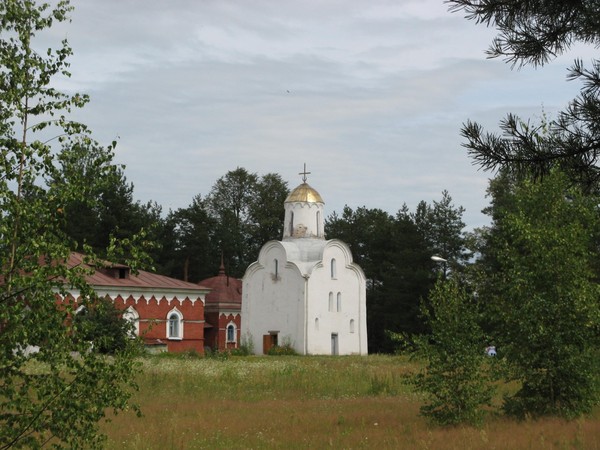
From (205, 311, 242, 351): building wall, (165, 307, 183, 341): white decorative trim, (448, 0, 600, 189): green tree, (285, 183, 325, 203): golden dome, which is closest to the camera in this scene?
(448, 0, 600, 189): green tree

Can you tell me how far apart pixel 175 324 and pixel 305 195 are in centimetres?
1396

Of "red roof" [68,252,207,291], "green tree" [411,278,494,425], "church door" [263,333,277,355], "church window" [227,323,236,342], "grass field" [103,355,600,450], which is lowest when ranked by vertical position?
"grass field" [103,355,600,450]

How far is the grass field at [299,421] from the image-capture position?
15000 mm

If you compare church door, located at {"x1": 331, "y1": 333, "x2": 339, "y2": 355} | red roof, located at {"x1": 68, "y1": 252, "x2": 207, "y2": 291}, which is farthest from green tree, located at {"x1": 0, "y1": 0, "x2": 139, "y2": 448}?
church door, located at {"x1": 331, "y1": 333, "x2": 339, "y2": 355}

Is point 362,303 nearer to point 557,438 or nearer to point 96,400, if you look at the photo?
point 557,438

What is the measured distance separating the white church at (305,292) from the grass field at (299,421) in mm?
29384

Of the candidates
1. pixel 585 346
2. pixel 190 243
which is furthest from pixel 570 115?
pixel 190 243

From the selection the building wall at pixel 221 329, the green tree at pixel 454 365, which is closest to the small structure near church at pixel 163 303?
the building wall at pixel 221 329

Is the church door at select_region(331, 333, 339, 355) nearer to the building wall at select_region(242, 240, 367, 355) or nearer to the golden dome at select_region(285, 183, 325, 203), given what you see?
the building wall at select_region(242, 240, 367, 355)

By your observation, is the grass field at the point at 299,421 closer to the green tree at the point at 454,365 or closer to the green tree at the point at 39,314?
the green tree at the point at 454,365

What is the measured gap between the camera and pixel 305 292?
2307 inches

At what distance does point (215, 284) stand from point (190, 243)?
10243mm

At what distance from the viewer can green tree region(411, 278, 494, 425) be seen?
56.3 feet

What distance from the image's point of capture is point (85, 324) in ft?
26.5
